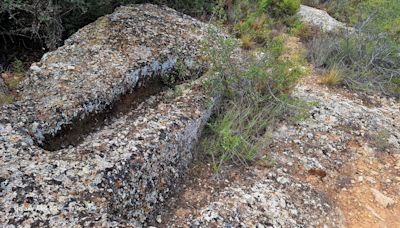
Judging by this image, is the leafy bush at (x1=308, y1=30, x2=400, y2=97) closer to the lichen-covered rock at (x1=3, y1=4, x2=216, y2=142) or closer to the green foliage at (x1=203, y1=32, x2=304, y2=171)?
the green foliage at (x1=203, y1=32, x2=304, y2=171)

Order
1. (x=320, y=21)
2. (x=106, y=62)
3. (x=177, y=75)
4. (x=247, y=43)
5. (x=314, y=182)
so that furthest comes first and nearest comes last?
(x=320, y=21)
(x=247, y=43)
(x=177, y=75)
(x=106, y=62)
(x=314, y=182)

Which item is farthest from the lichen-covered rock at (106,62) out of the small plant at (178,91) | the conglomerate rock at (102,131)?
the small plant at (178,91)

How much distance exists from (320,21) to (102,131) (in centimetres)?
610

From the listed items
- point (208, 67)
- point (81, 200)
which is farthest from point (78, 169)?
point (208, 67)

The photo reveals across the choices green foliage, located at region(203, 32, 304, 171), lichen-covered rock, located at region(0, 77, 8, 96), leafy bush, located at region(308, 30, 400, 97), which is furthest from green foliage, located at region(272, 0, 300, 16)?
lichen-covered rock, located at region(0, 77, 8, 96)

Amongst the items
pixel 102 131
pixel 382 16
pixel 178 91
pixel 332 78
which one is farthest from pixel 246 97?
pixel 382 16

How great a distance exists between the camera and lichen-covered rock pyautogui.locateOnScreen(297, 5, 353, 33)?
308 inches

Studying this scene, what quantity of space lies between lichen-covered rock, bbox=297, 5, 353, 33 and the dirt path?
2.88m

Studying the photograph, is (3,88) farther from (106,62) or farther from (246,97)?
(246,97)

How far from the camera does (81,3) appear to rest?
17.7 feet

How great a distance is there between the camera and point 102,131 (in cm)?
398

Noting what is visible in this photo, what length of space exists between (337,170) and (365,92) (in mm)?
2200

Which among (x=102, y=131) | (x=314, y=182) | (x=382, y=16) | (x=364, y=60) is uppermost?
(x=382, y=16)

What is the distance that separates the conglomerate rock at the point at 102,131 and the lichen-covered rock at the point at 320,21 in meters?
3.44
